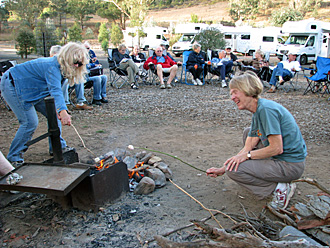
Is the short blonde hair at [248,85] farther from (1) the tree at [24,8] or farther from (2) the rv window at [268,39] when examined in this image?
(1) the tree at [24,8]

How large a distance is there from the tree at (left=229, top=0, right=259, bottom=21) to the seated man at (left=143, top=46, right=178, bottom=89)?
40331 mm

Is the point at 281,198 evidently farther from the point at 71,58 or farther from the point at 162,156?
the point at 71,58

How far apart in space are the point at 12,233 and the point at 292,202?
249 centimetres

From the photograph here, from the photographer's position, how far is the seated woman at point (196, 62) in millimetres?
9656

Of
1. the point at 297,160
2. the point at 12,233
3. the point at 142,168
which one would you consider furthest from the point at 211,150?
the point at 12,233

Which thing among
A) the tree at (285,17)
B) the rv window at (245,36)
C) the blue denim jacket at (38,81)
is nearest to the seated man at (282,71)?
the blue denim jacket at (38,81)

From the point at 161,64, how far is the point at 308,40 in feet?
38.7

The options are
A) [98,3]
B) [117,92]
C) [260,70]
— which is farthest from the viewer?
[98,3]

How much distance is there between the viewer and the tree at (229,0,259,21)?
149 feet

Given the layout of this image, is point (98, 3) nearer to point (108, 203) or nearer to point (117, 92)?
point (117, 92)

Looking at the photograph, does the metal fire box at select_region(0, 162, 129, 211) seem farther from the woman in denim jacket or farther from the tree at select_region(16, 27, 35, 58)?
the tree at select_region(16, 27, 35, 58)

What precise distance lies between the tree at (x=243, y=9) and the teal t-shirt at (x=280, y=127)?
4702 centimetres

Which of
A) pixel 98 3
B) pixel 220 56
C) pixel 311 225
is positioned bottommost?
pixel 311 225

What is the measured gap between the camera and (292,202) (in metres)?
2.86
